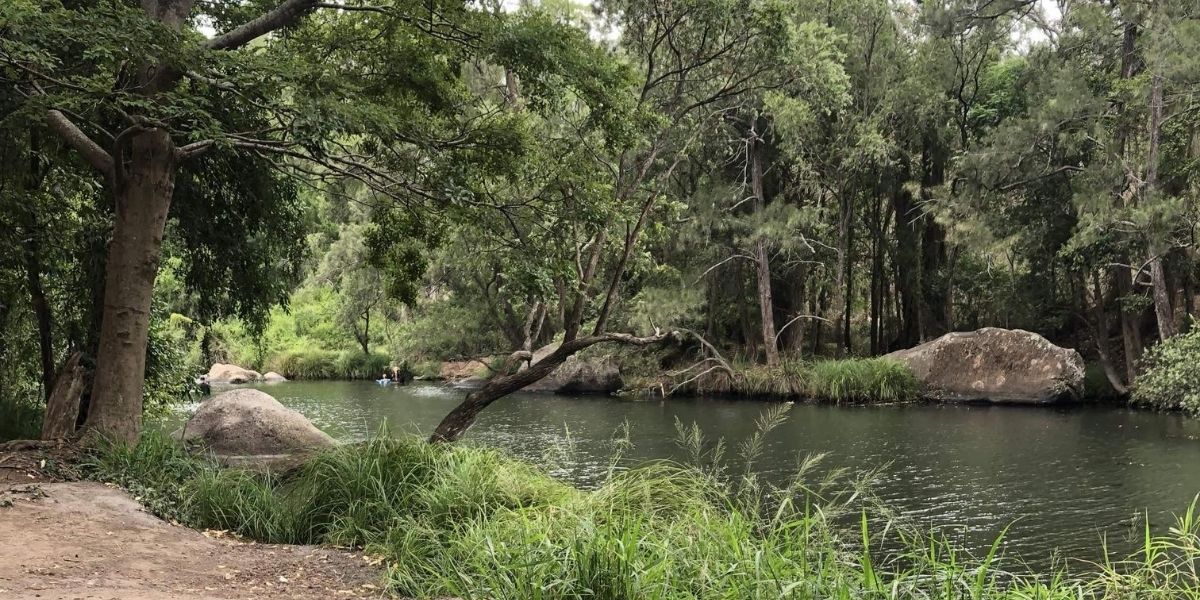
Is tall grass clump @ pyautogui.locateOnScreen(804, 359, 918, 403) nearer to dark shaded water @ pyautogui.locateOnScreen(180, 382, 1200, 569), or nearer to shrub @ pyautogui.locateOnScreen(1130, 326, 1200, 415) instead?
dark shaded water @ pyautogui.locateOnScreen(180, 382, 1200, 569)

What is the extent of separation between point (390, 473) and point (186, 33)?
3.45 m

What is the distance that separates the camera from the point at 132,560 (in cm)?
466

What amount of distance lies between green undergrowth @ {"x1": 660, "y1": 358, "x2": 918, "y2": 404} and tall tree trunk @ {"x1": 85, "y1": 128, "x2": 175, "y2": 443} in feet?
46.9

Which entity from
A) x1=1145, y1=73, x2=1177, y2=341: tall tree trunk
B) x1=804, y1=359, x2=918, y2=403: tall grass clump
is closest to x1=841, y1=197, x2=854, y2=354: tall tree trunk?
x1=804, y1=359, x2=918, y2=403: tall grass clump

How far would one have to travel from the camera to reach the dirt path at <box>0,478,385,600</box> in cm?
412

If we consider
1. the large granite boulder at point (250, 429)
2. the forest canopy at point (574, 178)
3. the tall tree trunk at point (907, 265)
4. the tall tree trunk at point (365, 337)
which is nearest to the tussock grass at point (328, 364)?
the forest canopy at point (574, 178)

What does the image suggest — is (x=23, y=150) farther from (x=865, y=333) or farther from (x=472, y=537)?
(x=865, y=333)

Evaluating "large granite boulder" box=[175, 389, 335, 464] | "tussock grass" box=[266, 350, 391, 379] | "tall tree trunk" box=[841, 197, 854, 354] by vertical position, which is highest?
"tall tree trunk" box=[841, 197, 854, 354]

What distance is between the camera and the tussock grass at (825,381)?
21.4 m

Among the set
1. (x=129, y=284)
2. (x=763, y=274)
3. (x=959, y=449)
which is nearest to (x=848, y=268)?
(x=763, y=274)

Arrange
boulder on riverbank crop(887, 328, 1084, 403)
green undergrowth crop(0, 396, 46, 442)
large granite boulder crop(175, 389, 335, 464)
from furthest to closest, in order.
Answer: boulder on riverbank crop(887, 328, 1084, 403) < large granite boulder crop(175, 389, 335, 464) < green undergrowth crop(0, 396, 46, 442)

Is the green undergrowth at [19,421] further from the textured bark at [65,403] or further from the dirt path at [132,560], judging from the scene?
the dirt path at [132,560]

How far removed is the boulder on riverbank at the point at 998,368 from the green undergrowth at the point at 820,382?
2.16 feet

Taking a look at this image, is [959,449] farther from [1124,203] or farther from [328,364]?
[328,364]
